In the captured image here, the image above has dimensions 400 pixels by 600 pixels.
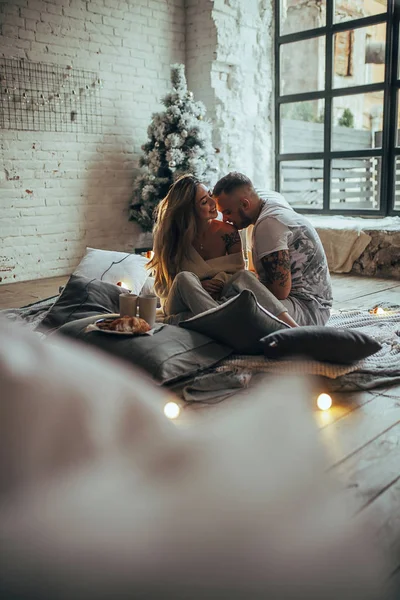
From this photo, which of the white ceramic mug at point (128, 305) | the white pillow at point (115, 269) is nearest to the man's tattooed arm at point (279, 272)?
the white ceramic mug at point (128, 305)

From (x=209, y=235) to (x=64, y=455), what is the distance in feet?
7.08

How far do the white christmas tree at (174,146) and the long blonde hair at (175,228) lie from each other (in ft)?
9.14

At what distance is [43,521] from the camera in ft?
3.64

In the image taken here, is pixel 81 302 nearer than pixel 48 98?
Yes

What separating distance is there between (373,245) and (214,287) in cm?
304

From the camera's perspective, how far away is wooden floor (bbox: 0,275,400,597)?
4.62 ft

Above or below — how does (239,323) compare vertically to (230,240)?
below

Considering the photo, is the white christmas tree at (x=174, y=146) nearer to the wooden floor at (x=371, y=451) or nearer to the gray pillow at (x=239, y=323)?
the gray pillow at (x=239, y=323)

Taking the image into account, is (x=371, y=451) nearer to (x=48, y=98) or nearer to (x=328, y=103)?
(x=48, y=98)

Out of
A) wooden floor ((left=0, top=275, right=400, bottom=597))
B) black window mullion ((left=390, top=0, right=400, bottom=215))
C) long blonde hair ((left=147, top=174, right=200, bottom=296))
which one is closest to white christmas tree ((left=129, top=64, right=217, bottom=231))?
black window mullion ((left=390, top=0, right=400, bottom=215))

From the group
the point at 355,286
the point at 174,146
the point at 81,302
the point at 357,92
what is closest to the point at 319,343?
the point at 81,302

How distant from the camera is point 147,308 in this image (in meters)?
2.57

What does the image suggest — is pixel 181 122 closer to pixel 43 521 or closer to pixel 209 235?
pixel 209 235

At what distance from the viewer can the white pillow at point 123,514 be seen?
107 centimetres
